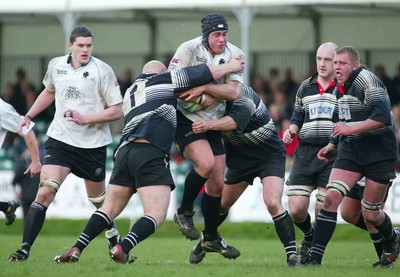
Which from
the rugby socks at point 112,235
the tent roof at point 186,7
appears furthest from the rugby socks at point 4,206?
the tent roof at point 186,7

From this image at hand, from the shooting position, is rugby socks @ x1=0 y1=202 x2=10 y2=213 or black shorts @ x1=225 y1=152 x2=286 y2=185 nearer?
black shorts @ x1=225 y1=152 x2=286 y2=185

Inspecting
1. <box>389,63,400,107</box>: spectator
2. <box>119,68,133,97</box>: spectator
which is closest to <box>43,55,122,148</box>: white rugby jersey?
<box>389,63,400,107</box>: spectator

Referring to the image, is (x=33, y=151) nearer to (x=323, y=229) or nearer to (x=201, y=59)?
(x=201, y=59)

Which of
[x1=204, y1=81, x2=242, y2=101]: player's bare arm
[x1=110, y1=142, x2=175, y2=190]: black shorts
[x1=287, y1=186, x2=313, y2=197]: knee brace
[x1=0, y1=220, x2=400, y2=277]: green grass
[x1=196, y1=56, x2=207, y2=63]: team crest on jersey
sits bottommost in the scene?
[x1=0, y1=220, x2=400, y2=277]: green grass

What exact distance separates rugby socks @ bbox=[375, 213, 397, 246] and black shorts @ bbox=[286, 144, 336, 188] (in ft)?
3.19

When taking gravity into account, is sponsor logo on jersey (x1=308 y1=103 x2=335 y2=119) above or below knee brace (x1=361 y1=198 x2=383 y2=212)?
above

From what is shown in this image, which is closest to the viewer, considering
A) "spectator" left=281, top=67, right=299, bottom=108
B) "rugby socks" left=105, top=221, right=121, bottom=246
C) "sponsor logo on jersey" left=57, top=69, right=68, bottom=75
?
"sponsor logo on jersey" left=57, top=69, right=68, bottom=75

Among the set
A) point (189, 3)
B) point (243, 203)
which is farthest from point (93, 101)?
point (189, 3)

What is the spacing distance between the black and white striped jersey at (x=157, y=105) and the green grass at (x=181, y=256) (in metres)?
1.42

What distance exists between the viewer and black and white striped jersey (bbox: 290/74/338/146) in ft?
48.2

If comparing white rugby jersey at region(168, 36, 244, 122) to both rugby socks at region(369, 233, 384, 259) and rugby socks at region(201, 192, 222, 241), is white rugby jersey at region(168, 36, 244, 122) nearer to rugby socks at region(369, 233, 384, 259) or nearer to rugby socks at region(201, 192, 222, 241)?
rugby socks at region(201, 192, 222, 241)

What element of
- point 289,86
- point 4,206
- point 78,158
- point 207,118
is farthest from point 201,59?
point 289,86

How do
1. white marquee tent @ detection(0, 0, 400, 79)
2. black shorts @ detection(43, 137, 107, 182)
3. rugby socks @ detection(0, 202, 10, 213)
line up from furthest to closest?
white marquee tent @ detection(0, 0, 400, 79) → rugby socks @ detection(0, 202, 10, 213) → black shorts @ detection(43, 137, 107, 182)

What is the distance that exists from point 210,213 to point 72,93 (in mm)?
2242
